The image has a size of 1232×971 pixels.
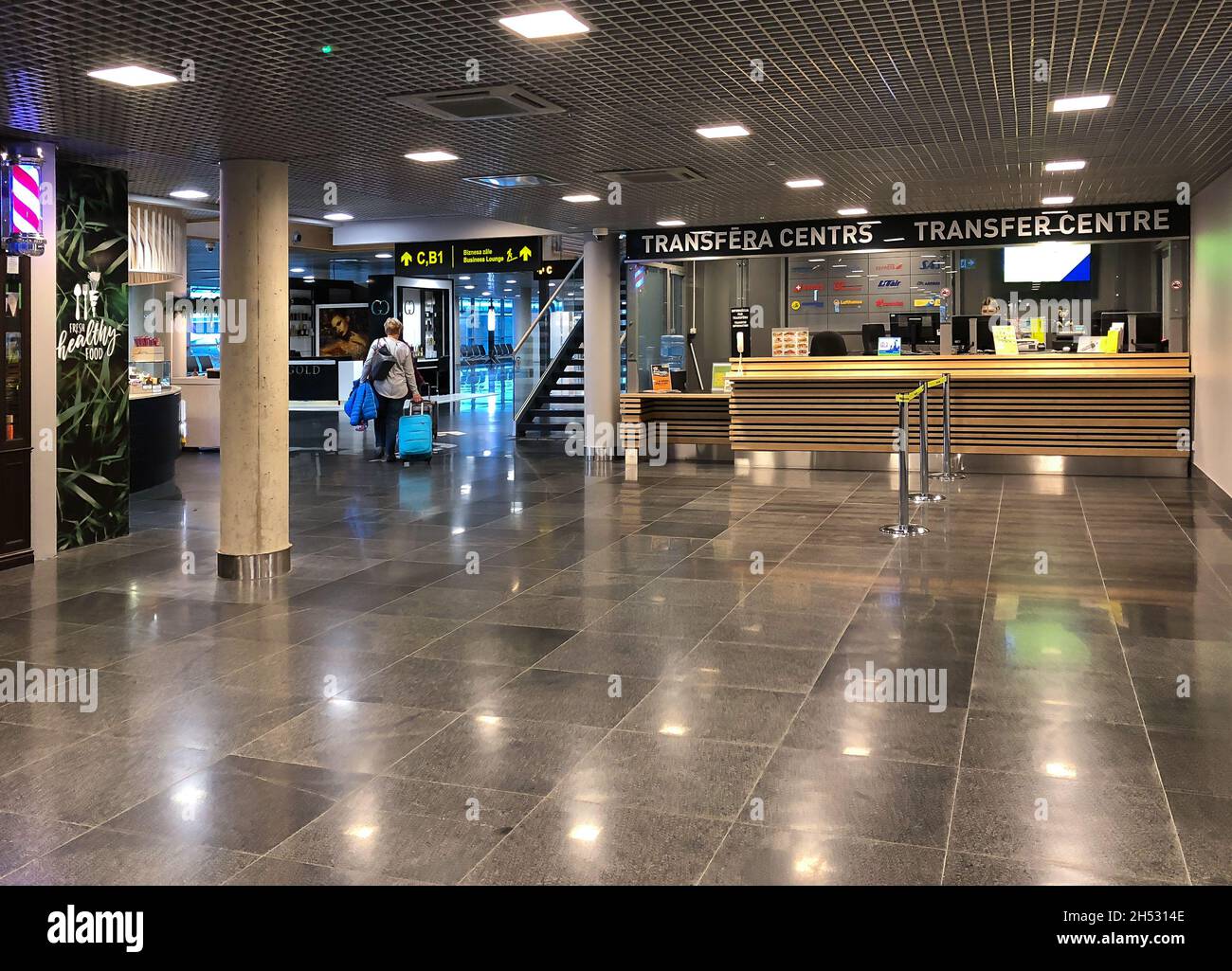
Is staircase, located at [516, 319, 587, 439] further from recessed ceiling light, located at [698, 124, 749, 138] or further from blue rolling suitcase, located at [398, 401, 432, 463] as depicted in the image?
recessed ceiling light, located at [698, 124, 749, 138]

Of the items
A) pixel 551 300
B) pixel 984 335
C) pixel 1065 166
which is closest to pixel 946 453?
pixel 984 335

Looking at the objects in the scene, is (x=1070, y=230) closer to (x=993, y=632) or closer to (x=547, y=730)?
(x=993, y=632)

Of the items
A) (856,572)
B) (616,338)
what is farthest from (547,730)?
(616,338)

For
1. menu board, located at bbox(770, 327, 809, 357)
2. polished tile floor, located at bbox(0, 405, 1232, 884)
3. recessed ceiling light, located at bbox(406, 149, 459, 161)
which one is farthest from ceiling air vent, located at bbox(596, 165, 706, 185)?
menu board, located at bbox(770, 327, 809, 357)

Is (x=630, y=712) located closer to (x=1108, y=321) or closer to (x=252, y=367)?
(x=252, y=367)

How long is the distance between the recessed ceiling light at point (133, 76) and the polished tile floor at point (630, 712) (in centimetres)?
257

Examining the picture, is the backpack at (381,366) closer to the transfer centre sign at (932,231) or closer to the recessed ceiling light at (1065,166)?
the transfer centre sign at (932,231)

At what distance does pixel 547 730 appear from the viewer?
4.08 metres

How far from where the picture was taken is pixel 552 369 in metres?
17.5

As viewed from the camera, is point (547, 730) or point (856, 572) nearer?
point (547, 730)

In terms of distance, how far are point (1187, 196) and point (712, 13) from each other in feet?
26.0

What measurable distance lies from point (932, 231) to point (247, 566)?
323 inches

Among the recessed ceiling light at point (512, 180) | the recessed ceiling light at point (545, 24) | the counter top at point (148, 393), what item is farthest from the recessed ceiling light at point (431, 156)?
the counter top at point (148, 393)

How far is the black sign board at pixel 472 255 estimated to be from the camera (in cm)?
1558
